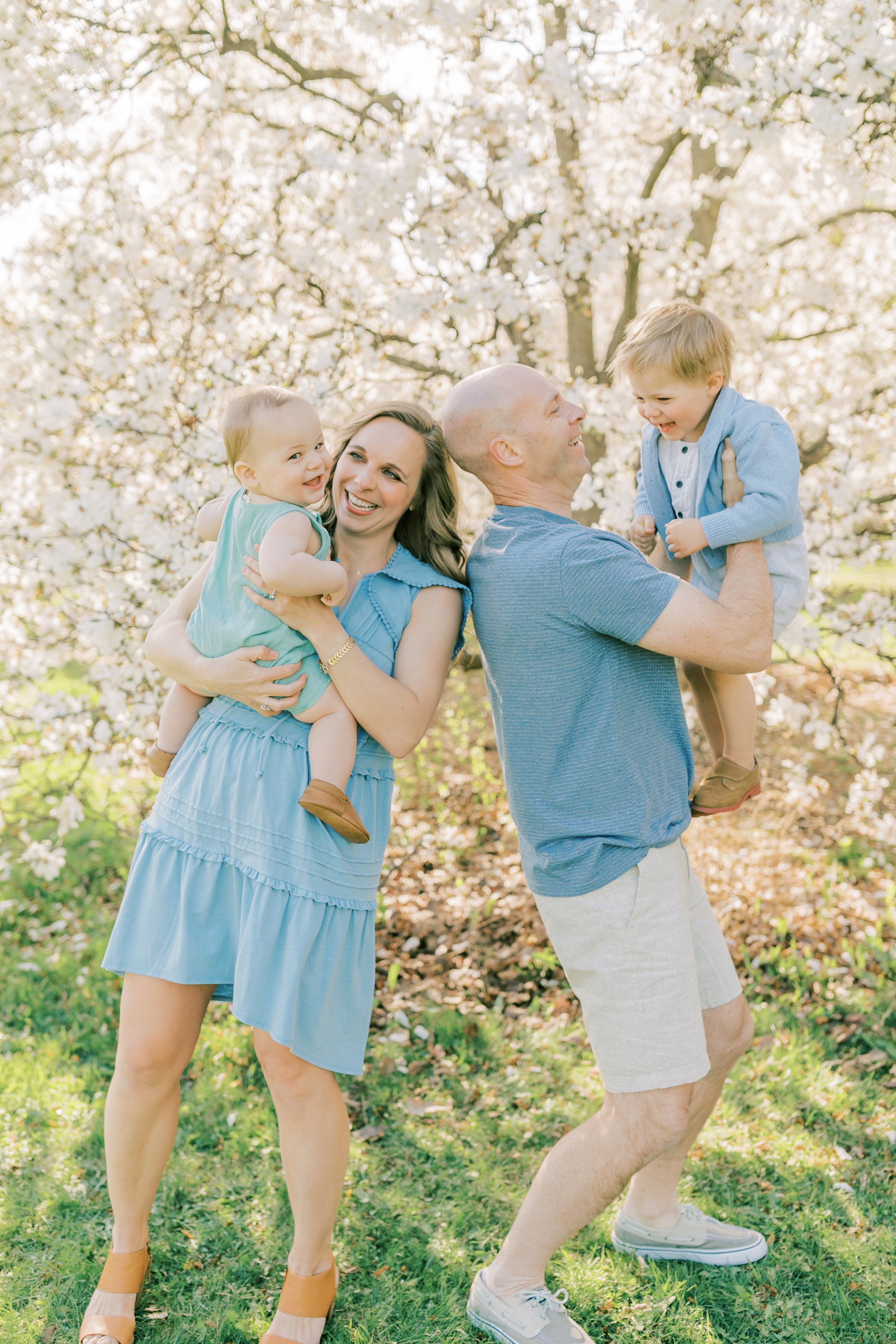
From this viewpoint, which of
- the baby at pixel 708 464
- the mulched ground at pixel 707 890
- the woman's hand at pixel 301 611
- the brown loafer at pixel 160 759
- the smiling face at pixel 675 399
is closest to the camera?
the woman's hand at pixel 301 611

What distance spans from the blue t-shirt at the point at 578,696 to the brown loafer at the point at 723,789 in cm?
33

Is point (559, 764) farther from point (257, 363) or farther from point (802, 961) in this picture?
point (257, 363)

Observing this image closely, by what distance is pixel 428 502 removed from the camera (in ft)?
8.56

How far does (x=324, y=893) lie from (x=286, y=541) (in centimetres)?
81

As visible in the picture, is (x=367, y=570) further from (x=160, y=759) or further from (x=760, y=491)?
(x=760, y=491)

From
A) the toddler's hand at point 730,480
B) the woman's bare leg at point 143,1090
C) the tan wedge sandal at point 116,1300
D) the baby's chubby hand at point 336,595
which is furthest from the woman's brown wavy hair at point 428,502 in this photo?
the tan wedge sandal at point 116,1300

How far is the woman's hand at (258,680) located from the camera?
2266mm

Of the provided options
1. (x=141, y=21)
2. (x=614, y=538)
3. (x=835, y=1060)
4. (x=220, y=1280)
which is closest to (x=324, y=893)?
(x=614, y=538)

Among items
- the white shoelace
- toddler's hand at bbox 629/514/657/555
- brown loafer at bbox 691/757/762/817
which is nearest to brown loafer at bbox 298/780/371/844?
brown loafer at bbox 691/757/762/817

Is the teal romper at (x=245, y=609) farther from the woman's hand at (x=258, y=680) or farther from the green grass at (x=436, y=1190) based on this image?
the green grass at (x=436, y=1190)

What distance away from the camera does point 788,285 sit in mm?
6508

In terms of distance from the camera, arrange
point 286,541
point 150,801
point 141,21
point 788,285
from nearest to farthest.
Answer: point 286,541, point 141,21, point 150,801, point 788,285

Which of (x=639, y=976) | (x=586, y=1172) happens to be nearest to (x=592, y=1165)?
(x=586, y=1172)

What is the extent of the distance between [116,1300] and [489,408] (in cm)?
236
